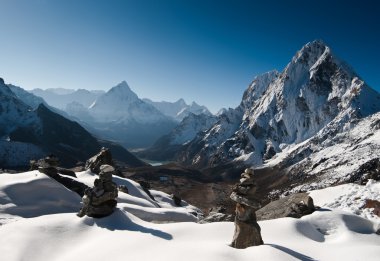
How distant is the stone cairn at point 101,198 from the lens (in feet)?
80.7

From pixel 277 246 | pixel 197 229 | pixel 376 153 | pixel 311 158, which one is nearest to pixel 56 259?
pixel 197 229

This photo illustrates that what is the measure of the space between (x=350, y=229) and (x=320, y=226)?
1.86 metres

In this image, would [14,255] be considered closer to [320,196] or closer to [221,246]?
[221,246]

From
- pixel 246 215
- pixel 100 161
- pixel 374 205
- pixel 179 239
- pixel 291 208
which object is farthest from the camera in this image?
pixel 100 161

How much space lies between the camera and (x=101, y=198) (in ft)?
81.2

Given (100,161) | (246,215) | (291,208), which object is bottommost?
(246,215)

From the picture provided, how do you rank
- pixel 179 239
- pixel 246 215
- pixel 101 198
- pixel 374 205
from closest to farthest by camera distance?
pixel 246 215
pixel 179 239
pixel 101 198
pixel 374 205

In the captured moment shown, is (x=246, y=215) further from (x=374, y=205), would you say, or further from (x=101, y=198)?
(x=374, y=205)


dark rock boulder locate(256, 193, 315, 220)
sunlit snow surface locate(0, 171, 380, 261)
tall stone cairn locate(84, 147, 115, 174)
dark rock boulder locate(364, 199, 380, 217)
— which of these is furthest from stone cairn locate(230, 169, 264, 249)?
tall stone cairn locate(84, 147, 115, 174)

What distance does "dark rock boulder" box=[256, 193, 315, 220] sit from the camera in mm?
26422

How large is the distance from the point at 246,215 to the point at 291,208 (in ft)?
28.0

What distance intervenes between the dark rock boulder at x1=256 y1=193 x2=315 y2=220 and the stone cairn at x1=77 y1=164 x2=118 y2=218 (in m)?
12.1

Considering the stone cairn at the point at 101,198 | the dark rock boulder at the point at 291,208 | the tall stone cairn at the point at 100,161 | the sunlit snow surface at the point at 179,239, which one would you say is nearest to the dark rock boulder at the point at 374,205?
the sunlit snow surface at the point at 179,239

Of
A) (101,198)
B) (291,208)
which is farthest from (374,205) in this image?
(101,198)
